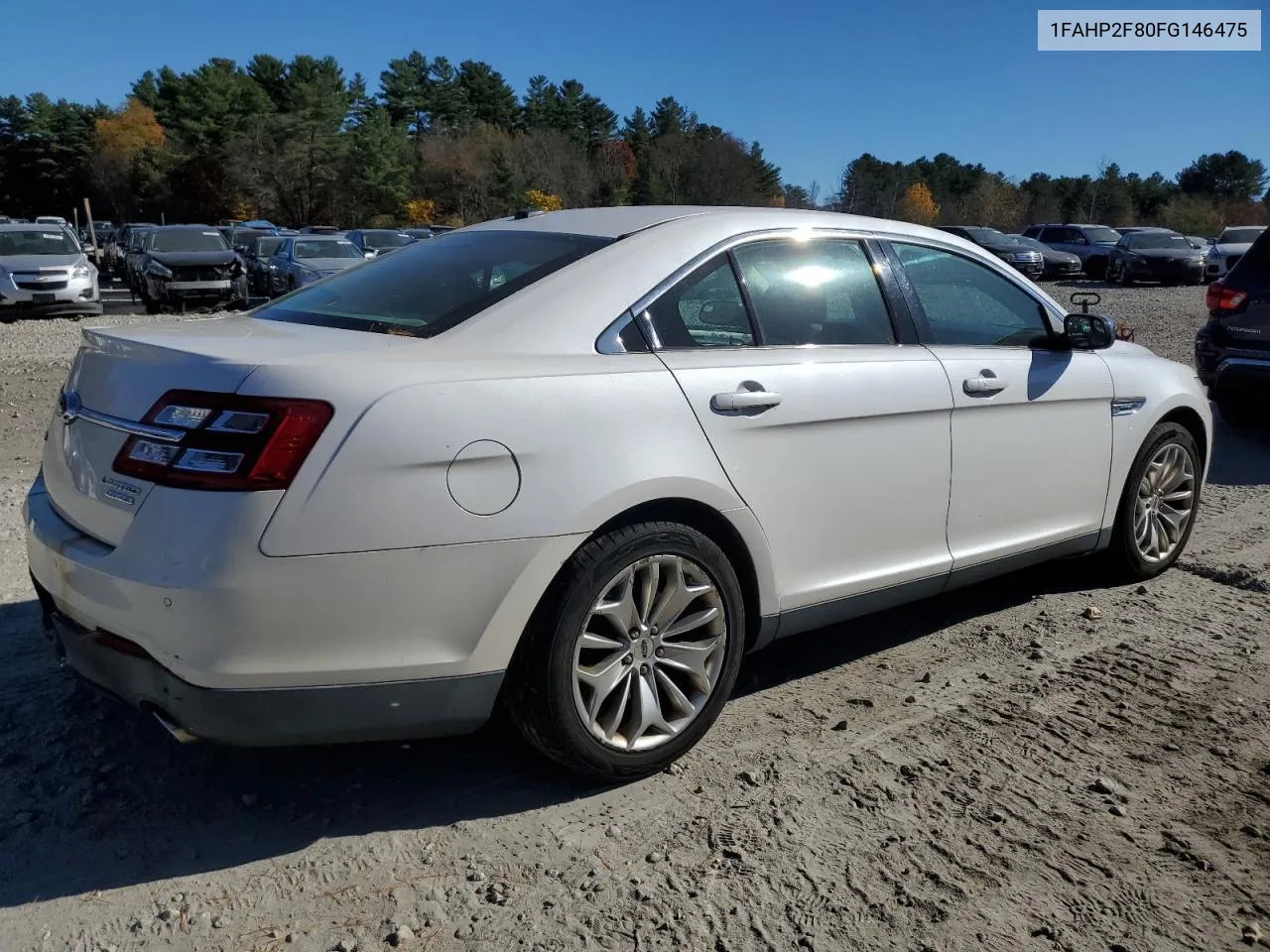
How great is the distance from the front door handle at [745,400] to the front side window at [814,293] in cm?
27

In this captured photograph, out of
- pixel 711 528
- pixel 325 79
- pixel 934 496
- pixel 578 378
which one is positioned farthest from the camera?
pixel 325 79

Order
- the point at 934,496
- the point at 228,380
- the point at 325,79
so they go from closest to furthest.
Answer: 1. the point at 228,380
2. the point at 934,496
3. the point at 325,79

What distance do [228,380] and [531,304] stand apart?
87 cm

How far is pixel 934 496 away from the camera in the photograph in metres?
3.87

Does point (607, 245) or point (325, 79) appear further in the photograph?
point (325, 79)

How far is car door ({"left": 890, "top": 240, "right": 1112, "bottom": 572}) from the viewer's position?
3.99 m

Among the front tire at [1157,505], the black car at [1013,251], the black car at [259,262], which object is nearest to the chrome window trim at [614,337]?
the front tire at [1157,505]

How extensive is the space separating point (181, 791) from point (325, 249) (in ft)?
66.8

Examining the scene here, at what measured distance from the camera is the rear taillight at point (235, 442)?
2.51m

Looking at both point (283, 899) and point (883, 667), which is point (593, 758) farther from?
point (883, 667)

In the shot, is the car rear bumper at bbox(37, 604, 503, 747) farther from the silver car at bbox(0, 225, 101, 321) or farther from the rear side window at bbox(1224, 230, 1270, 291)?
the silver car at bbox(0, 225, 101, 321)

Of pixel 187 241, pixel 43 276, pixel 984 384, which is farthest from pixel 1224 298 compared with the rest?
pixel 187 241

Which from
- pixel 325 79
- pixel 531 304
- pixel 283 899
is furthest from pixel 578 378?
pixel 325 79

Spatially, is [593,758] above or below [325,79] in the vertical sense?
below
